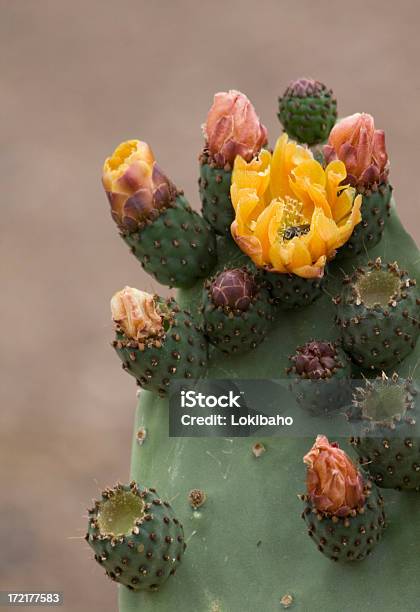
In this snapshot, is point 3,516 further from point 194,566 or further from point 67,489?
point 194,566

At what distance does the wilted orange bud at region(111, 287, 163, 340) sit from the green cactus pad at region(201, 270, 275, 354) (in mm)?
98

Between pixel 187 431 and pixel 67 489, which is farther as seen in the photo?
pixel 67 489

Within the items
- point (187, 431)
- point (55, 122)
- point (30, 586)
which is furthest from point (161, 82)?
point (187, 431)

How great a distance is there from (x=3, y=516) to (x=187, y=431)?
2.96 meters

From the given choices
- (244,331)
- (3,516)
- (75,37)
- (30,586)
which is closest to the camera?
(244,331)

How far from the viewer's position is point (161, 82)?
7.00 meters

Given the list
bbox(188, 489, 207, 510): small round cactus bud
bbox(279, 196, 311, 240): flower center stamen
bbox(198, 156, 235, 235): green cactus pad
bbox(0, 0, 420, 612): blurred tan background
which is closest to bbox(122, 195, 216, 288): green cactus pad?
bbox(198, 156, 235, 235): green cactus pad

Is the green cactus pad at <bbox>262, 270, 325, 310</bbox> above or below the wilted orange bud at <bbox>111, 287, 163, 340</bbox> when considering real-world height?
below

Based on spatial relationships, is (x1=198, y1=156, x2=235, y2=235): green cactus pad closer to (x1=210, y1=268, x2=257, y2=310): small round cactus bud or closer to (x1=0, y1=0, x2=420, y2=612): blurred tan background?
(x1=210, y1=268, x2=257, y2=310): small round cactus bud

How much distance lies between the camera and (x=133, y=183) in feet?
6.36

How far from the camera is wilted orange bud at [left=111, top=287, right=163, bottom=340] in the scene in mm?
Result: 1882

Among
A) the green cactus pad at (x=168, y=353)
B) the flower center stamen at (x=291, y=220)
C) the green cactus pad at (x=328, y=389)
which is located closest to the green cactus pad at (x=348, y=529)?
the green cactus pad at (x=328, y=389)

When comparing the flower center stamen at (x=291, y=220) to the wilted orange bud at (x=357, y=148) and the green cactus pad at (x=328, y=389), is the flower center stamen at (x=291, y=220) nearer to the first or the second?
the wilted orange bud at (x=357, y=148)

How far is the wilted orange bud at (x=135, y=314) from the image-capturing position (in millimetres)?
1882
